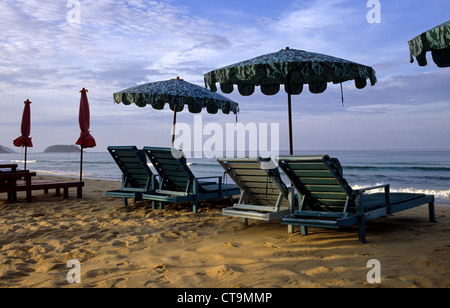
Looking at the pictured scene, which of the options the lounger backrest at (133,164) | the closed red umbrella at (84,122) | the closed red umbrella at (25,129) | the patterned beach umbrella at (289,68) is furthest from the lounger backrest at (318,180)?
the closed red umbrella at (25,129)

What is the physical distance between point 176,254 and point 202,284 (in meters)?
0.99

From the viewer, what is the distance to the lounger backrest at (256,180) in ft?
16.0

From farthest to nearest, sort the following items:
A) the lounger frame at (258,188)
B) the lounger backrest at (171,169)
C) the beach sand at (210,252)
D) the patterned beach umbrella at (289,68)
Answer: the lounger backrest at (171,169) → the patterned beach umbrella at (289,68) → the lounger frame at (258,188) → the beach sand at (210,252)

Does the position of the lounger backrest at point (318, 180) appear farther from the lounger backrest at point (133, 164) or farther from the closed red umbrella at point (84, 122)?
the closed red umbrella at point (84, 122)

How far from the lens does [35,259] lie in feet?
13.1

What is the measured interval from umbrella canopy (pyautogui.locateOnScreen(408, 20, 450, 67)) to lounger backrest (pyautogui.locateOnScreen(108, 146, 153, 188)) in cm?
462

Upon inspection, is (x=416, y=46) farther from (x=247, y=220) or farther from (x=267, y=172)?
(x=247, y=220)

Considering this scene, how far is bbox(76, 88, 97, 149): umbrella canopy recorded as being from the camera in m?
8.92

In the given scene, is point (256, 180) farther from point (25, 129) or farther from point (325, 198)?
point (25, 129)

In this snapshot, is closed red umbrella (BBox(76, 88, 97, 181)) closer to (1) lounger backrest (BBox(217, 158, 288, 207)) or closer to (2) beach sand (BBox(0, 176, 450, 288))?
(2) beach sand (BBox(0, 176, 450, 288))

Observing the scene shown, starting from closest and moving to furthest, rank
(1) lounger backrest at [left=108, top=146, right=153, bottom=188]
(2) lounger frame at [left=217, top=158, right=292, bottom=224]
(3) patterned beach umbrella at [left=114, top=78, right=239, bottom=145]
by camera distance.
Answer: (2) lounger frame at [left=217, top=158, right=292, bottom=224] < (1) lounger backrest at [left=108, top=146, right=153, bottom=188] < (3) patterned beach umbrella at [left=114, top=78, right=239, bottom=145]

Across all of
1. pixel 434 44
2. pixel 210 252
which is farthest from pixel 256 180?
pixel 434 44

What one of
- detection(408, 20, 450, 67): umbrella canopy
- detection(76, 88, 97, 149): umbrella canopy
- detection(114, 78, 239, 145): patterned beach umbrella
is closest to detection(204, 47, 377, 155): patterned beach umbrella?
detection(408, 20, 450, 67): umbrella canopy

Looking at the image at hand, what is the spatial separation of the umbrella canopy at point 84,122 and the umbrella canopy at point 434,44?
7053 millimetres
